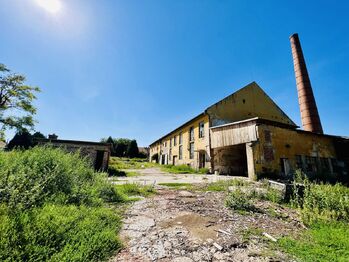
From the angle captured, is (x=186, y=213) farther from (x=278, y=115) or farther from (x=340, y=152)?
(x=278, y=115)

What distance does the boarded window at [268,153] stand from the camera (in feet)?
42.9

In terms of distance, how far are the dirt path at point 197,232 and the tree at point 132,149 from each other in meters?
43.4

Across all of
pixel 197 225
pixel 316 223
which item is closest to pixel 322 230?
pixel 316 223

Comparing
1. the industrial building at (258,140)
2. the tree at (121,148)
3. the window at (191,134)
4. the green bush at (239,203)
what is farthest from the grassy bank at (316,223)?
the tree at (121,148)

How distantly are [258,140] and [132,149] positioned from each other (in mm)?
39388

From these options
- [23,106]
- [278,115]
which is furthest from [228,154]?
[23,106]

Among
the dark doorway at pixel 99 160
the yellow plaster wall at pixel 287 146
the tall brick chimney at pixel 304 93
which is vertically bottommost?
the dark doorway at pixel 99 160

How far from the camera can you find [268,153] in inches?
518

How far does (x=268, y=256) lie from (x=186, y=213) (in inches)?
92.0

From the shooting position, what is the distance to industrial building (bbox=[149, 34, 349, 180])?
43.7ft

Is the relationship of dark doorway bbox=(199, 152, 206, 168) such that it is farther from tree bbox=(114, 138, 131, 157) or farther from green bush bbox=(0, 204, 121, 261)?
tree bbox=(114, 138, 131, 157)

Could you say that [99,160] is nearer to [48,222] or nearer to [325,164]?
[48,222]

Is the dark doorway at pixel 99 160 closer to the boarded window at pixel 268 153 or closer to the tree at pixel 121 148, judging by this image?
the boarded window at pixel 268 153

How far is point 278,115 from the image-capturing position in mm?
22984
